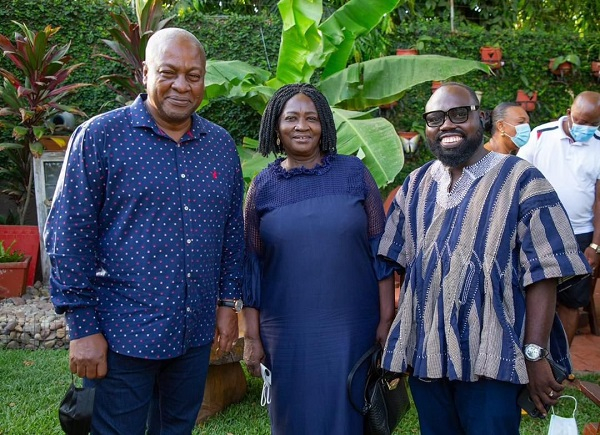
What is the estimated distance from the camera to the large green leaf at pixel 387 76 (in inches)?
208

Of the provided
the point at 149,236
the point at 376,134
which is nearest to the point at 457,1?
the point at 376,134

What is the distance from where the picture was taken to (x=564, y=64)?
7.46 meters

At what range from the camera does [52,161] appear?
20.2ft

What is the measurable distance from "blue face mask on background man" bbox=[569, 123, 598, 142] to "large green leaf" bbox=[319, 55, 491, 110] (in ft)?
3.18

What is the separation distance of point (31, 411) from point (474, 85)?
5.86 m

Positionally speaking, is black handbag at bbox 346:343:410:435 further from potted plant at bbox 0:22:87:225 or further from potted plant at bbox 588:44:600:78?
potted plant at bbox 588:44:600:78

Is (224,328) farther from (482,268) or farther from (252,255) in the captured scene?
(482,268)

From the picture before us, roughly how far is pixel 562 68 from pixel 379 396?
608 centimetres

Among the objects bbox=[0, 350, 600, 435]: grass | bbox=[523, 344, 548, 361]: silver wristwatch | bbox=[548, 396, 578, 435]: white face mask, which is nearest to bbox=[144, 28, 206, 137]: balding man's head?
bbox=[523, 344, 548, 361]: silver wristwatch

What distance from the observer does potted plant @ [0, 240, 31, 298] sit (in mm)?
5844

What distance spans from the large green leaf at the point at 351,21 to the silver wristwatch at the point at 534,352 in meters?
3.59

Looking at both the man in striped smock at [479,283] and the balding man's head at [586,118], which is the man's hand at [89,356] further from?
the balding man's head at [586,118]

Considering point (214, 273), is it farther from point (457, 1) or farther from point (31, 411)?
point (457, 1)

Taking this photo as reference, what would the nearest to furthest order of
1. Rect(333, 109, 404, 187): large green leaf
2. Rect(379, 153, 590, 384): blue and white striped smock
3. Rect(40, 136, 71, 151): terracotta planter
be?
Rect(379, 153, 590, 384): blue and white striped smock → Rect(333, 109, 404, 187): large green leaf → Rect(40, 136, 71, 151): terracotta planter
